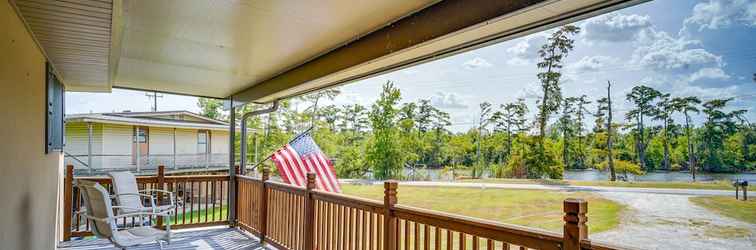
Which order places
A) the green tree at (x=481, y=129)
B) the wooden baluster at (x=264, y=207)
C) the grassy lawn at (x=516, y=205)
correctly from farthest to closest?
1. the green tree at (x=481, y=129)
2. the wooden baluster at (x=264, y=207)
3. the grassy lawn at (x=516, y=205)

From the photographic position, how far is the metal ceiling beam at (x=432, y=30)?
206 centimetres

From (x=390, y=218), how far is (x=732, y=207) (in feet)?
9.05

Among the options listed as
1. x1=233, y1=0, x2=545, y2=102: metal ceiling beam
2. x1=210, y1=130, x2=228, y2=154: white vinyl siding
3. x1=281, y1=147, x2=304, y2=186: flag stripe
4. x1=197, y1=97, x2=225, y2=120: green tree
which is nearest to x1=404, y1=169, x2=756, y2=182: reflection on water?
x1=233, y1=0, x2=545, y2=102: metal ceiling beam

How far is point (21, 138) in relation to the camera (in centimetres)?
243

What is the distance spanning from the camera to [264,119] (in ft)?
55.3

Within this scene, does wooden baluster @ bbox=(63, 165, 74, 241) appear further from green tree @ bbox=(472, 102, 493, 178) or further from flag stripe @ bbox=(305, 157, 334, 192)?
green tree @ bbox=(472, 102, 493, 178)

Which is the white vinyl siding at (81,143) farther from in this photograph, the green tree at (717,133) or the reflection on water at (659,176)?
the green tree at (717,133)

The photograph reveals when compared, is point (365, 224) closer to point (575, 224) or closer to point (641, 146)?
point (575, 224)

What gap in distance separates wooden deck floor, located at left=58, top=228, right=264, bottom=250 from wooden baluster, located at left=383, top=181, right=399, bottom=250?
2.74 m

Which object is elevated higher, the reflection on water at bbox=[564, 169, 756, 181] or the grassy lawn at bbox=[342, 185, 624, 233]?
the reflection on water at bbox=[564, 169, 756, 181]

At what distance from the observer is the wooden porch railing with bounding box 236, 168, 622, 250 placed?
6.13 ft

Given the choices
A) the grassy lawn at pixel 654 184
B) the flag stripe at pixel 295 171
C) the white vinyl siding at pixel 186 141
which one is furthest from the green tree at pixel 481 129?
the white vinyl siding at pixel 186 141

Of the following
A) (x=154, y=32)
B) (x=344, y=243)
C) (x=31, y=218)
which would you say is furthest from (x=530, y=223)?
(x=31, y=218)

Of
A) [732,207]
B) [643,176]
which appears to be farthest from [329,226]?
[732,207]
